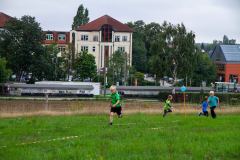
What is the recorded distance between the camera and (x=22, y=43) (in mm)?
101188

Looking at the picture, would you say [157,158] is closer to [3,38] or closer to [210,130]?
[210,130]

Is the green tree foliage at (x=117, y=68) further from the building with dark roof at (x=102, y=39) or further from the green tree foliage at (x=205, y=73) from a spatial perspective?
the building with dark roof at (x=102, y=39)

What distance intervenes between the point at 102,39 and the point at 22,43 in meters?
29.3

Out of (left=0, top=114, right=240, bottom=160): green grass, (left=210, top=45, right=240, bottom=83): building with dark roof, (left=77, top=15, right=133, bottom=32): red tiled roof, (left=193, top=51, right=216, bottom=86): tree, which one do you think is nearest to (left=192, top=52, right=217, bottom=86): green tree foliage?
(left=193, top=51, right=216, bottom=86): tree

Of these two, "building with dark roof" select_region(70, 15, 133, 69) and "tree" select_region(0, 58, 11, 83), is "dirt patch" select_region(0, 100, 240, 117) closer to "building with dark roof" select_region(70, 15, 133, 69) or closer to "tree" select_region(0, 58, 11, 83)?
"tree" select_region(0, 58, 11, 83)

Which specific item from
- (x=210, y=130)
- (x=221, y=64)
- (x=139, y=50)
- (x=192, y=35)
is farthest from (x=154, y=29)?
(x=210, y=130)

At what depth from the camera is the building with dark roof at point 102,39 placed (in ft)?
415

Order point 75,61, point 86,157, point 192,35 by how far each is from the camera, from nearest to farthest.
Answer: point 86,157, point 192,35, point 75,61

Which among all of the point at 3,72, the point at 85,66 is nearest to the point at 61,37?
the point at 85,66

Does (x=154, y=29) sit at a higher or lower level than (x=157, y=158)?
higher

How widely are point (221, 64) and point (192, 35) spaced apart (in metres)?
40.1

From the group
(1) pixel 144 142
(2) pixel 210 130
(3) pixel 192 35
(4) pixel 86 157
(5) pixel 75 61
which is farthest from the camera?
(5) pixel 75 61

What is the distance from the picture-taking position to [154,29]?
14062cm

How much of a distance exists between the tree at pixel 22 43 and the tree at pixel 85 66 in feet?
27.1
